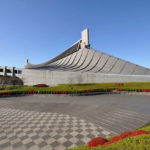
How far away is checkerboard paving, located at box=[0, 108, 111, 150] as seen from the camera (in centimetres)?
446

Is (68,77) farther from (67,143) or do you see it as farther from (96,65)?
(67,143)

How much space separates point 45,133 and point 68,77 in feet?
73.7

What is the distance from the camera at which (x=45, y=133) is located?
213 inches

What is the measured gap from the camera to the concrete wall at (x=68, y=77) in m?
23.3

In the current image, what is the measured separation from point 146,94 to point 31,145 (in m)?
21.0

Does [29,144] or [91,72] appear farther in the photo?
[91,72]

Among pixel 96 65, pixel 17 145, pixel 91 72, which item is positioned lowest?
pixel 17 145

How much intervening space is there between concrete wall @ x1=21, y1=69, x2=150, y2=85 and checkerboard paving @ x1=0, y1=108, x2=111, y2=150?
785 inches

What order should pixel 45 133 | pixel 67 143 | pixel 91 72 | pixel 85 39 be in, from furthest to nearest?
pixel 85 39 → pixel 91 72 → pixel 45 133 → pixel 67 143

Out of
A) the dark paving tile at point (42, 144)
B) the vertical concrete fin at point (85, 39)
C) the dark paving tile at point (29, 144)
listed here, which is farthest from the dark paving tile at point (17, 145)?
the vertical concrete fin at point (85, 39)

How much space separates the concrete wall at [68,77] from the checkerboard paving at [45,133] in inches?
785

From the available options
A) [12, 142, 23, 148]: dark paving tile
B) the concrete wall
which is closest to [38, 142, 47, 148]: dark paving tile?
[12, 142, 23, 148]: dark paving tile

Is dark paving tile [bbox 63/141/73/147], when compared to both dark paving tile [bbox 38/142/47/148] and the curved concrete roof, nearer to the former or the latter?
dark paving tile [bbox 38/142/47/148]

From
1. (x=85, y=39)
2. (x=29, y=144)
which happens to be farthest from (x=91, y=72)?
(x=29, y=144)
